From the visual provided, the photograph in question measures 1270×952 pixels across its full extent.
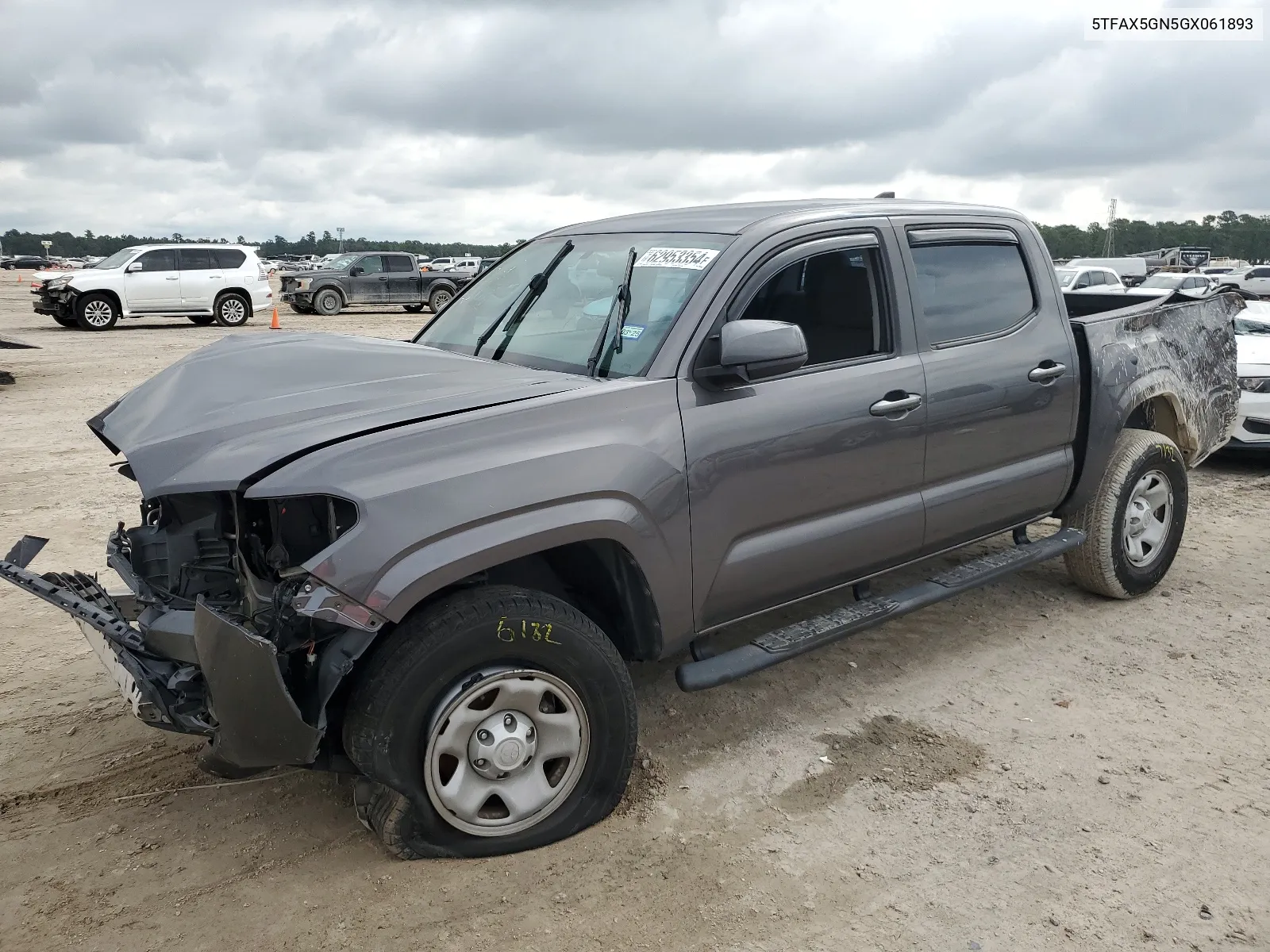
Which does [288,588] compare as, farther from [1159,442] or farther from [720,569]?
[1159,442]

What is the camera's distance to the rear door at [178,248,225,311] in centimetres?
2084

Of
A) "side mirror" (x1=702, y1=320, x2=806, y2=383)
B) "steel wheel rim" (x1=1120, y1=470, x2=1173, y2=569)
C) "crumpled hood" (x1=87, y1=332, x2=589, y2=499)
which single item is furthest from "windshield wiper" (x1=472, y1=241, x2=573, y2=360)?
"steel wheel rim" (x1=1120, y1=470, x2=1173, y2=569)

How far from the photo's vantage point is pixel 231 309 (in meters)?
21.8

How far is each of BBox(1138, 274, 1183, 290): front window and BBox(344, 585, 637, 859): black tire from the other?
1154 inches

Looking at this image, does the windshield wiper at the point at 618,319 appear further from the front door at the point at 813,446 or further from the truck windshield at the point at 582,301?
the front door at the point at 813,446

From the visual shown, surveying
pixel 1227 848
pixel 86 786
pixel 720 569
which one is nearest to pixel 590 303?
pixel 720 569

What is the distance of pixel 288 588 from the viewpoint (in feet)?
8.70

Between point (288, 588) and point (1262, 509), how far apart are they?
7.02 m

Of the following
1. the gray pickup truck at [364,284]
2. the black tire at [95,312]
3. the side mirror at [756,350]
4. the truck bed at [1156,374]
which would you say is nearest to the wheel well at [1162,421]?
the truck bed at [1156,374]

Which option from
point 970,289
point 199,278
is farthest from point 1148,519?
point 199,278

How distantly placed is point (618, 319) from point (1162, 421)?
351 cm

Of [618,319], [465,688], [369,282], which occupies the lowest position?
[465,688]

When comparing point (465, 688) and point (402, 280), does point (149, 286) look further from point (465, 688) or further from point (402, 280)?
point (465, 688)

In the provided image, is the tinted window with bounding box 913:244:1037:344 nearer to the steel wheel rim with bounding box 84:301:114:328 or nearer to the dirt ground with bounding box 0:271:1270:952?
the dirt ground with bounding box 0:271:1270:952
